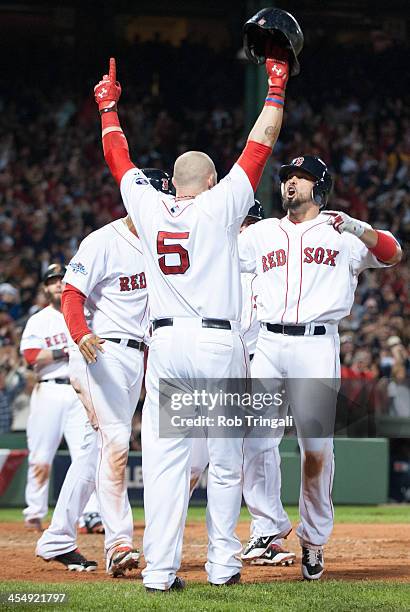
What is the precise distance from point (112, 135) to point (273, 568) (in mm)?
2939

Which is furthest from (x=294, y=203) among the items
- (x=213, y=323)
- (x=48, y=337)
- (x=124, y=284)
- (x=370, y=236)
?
(x=48, y=337)

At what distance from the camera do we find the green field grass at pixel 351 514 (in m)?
11.4

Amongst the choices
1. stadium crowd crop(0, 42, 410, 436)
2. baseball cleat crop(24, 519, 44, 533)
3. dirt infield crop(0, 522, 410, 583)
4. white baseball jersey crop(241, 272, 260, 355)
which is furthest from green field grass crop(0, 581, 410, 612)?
stadium crowd crop(0, 42, 410, 436)

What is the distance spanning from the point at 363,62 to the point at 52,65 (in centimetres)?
696

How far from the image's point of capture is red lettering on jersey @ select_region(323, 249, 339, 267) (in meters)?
6.65

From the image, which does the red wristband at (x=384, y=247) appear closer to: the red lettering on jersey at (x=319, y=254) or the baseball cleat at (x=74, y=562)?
the red lettering on jersey at (x=319, y=254)

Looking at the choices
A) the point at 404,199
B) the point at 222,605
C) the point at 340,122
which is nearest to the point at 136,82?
the point at 340,122

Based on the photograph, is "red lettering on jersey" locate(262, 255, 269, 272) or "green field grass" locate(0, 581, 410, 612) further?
"red lettering on jersey" locate(262, 255, 269, 272)

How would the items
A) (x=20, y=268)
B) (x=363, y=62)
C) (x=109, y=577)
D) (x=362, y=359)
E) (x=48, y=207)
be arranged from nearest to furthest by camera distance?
(x=109, y=577) < (x=362, y=359) < (x=20, y=268) < (x=48, y=207) < (x=363, y=62)

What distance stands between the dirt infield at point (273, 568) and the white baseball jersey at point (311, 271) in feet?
5.13

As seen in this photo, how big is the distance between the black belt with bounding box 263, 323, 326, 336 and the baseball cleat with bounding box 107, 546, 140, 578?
1607mm

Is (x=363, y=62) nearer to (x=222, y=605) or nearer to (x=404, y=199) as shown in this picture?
(x=404, y=199)

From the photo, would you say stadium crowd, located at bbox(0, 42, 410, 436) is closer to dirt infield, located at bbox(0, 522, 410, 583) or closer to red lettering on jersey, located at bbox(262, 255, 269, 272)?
dirt infield, located at bbox(0, 522, 410, 583)

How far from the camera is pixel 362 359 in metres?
14.8
